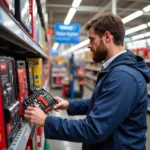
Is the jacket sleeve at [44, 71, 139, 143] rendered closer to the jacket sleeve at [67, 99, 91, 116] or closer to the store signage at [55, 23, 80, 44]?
the jacket sleeve at [67, 99, 91, 116]

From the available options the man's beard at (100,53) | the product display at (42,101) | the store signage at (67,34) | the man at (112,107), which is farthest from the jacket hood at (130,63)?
the store signage at (67,34)

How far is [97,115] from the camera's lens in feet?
3.34

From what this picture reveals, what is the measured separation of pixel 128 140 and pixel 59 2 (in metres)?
9.71

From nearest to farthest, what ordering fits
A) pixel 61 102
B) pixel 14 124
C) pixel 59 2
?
pixel 14 124 < pixel 61 102 < pixel 59 2

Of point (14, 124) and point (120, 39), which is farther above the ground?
point (120, 39)

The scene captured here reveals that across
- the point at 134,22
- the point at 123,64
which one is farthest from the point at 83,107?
the point at 134,22

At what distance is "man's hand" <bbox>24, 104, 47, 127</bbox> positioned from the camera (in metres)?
1.04

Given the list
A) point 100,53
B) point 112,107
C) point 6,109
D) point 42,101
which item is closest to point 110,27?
point 100,53

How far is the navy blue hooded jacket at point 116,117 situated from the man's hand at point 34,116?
0.03 metres

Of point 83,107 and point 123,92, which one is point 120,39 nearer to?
point 123,92

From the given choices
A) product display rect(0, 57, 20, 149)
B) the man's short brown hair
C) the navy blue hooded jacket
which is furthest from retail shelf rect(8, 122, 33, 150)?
the man's short brown hair

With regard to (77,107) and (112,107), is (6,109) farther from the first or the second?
(77,107)

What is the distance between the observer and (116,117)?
1012 millimetres

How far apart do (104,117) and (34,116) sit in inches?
14.9
